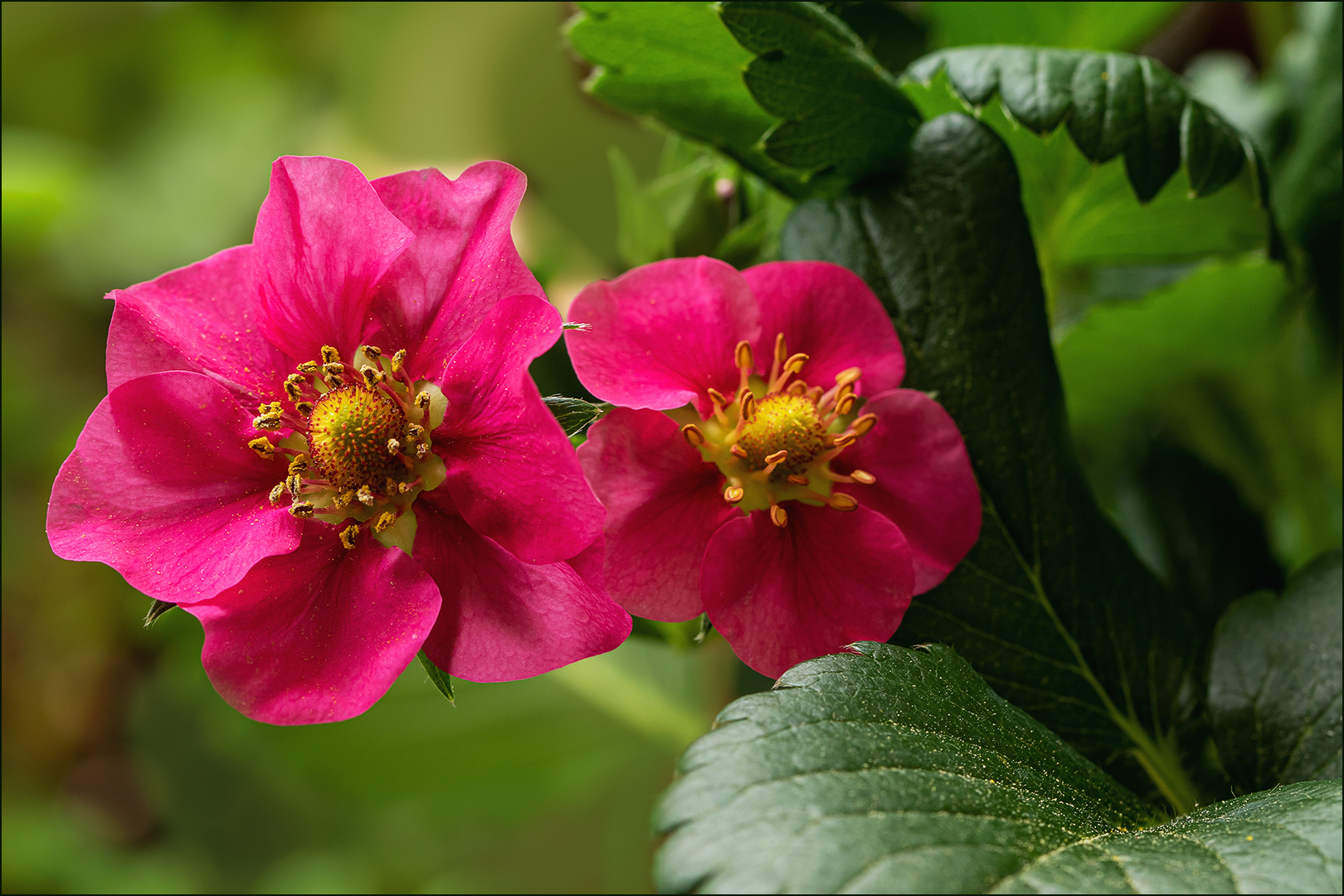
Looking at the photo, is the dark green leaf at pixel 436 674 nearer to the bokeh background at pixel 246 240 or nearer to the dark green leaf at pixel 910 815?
the dark green leaf at pixel 910 815

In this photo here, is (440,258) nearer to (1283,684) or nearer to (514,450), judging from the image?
(514,450)

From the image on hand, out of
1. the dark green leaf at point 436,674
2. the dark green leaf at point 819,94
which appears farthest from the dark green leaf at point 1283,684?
the dark green leaf at point 436,674

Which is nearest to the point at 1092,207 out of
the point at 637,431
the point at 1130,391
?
the point at 1130,391

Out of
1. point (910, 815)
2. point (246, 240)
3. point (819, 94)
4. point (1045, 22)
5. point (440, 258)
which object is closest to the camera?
point (910, 815)

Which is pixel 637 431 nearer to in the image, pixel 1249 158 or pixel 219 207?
pixel 1249 158

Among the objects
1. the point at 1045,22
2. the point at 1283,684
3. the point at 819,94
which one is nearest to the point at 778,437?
the point at 819,94

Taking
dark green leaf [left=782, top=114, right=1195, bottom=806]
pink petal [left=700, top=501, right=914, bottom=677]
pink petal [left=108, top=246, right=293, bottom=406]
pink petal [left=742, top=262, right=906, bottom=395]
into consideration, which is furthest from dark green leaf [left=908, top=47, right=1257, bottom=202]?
pink petal [left=108, top=246, right=293, bottom=406]
